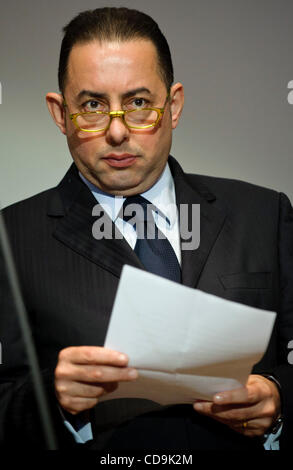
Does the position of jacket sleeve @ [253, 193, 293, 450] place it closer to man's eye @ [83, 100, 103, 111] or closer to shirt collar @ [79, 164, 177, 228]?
shirt collar @ [79, 164, 177, 228]

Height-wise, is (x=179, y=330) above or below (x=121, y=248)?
below

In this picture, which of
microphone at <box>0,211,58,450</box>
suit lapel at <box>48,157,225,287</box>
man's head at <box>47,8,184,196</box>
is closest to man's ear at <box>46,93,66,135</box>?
man's head at <box>47,8,184,196</box>

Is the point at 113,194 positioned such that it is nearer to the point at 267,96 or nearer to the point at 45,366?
the point at 45,366

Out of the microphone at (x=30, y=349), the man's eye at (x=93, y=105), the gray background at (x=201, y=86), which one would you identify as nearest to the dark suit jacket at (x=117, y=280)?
the man's eye at (x=93, y=105)

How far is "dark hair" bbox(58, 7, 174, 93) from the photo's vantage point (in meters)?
1.34

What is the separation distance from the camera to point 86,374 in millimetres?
1018

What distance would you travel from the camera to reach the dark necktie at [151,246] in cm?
136

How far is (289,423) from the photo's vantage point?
128 centimetres

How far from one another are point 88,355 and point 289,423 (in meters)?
0.56

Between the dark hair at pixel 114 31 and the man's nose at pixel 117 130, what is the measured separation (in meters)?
0.19

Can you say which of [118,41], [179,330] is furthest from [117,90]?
[179,330]

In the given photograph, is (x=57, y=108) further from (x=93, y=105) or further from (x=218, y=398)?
(x=218, y=398)

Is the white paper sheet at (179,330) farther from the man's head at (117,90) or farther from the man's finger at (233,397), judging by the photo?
the man's head at (117,90)

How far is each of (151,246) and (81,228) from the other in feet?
0.59
